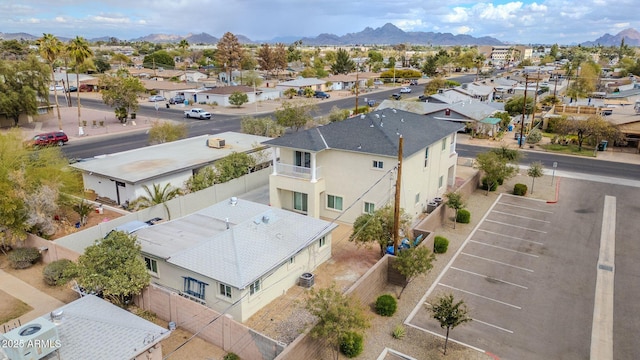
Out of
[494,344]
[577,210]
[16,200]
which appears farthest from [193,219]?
[577,210]

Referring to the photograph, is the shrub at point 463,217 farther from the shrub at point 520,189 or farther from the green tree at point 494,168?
the shrub at point 520,189

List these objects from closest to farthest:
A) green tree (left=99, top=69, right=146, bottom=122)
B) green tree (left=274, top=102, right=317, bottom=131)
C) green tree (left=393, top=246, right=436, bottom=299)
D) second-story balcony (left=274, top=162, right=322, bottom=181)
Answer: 1. green tree (left=393, top=246, right=436, bottom=299)
2. second-story balcony (left=274, top=162, right=322, bottom=181)
3. green tree (left=274, top=102, right=317, bottom=131)
4. green tree (left=99, top=69, right=146, bottom=122)

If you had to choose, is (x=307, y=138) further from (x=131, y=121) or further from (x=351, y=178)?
(x=131, y=121)

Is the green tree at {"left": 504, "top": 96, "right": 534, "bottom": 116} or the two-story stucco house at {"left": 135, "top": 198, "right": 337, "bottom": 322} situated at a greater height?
the green tree at {"left": 504, "top": 96, "right": 534, "bottom": 116}

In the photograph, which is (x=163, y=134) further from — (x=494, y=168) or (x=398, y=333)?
(x=398, y=333)

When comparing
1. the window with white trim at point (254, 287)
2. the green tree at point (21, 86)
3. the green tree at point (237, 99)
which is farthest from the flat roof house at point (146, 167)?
the green tree at point (237, 99)

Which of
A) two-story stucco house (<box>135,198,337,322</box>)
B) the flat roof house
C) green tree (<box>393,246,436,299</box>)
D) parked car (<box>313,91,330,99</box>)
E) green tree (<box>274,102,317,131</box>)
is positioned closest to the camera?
two-story stucco house (<box>135,198,337,322</box>)

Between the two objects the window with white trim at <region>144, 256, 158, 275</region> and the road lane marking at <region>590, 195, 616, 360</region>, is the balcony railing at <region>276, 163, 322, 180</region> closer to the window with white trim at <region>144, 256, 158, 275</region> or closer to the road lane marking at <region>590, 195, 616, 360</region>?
the window with white trim at <region>144, 256, 158, 275</region>

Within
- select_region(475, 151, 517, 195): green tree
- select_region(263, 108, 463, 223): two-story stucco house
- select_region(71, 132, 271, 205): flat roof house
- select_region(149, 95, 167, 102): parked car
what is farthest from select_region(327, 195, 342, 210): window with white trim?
select_region(149, 95, 167, 102): parked car
